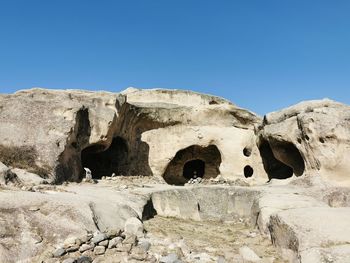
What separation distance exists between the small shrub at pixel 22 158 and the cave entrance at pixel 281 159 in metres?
8.21

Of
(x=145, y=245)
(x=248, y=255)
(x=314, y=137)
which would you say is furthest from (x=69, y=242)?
(x=314, y=137)

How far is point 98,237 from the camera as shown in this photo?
5.24 metres

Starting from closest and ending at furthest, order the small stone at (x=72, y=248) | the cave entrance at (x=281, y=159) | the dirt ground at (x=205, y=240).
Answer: the small stone at (x=72, y=248)
the dirt ground at (x=205, y=240)
the cave entrance at (x=281, y=159)

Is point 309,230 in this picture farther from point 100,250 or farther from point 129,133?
point 129,133

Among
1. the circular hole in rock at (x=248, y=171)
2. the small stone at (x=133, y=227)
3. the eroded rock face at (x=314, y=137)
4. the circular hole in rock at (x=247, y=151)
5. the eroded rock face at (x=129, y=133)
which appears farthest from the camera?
the circular hole in rock at (x=248, y=171)

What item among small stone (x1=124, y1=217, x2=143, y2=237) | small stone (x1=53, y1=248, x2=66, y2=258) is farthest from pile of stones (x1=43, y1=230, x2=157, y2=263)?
small stone (x1=124, y1=217, x2=143, y2=237)

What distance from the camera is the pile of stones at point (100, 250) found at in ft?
15.8

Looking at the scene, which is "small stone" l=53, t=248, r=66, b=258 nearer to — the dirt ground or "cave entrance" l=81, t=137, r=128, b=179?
the dirt ground

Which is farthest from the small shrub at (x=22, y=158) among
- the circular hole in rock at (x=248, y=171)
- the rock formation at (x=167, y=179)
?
the circular hole in rock at (x=248, y=171)

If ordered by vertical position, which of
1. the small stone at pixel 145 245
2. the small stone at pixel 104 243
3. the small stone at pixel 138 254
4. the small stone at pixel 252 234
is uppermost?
the small stone at pixel 104 243

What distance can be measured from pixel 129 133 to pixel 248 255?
30.5 ft

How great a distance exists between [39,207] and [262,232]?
4.34m

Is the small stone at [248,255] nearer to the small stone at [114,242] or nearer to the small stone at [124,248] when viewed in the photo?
the small stone at [124,248]

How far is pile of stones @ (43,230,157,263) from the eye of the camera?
4805 millimetres
